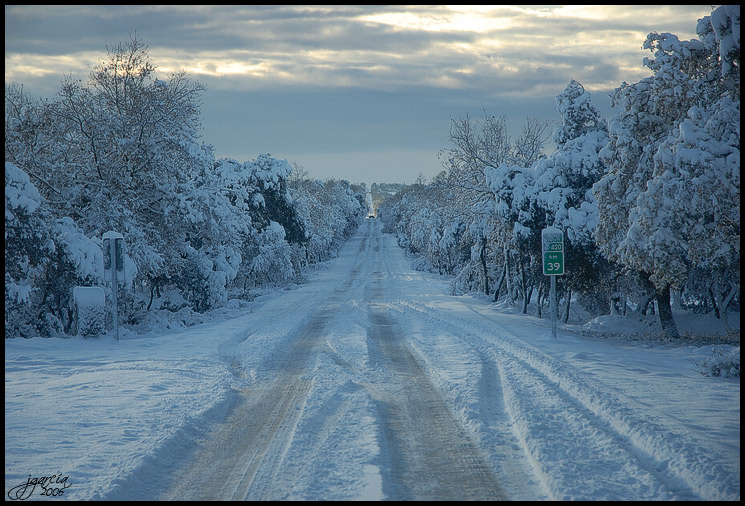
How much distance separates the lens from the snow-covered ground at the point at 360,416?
5.72m

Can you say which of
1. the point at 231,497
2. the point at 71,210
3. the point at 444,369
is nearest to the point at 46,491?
the point at 231,497

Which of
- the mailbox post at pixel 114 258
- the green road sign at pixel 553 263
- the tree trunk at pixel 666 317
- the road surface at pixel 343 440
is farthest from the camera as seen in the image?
the tree trunk at pixel 666 317

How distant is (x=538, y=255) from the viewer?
20750mm

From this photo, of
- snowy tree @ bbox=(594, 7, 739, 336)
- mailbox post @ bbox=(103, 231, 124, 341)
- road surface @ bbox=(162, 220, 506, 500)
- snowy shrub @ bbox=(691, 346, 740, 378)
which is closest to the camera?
road surface @ bbox=(162, 220, 506, 500)

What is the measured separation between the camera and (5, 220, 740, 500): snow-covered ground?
572 cm

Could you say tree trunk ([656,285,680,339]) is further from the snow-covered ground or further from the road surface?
the road surface

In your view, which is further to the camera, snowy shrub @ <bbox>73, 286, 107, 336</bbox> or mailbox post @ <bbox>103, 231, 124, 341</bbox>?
snowy shrub @ <bbox>73, 286, 107, 336</bbox>

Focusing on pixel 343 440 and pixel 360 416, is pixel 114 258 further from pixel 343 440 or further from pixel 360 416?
pixel 343 440

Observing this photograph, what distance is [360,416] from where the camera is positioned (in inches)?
318

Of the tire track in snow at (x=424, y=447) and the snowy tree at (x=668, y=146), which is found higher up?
the snowy tree at (x=668, y=146)

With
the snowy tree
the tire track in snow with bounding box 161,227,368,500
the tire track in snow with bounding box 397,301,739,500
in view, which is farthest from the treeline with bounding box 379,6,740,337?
the tire track in snow with bounding box 161,227,368,500

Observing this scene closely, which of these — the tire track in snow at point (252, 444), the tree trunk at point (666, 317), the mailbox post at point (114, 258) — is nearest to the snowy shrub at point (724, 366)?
the tree trunk at point (666, 317)

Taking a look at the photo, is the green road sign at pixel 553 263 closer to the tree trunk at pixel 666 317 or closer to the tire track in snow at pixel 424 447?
the tree trunk at pixel 666 317

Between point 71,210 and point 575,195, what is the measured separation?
17.3 m
